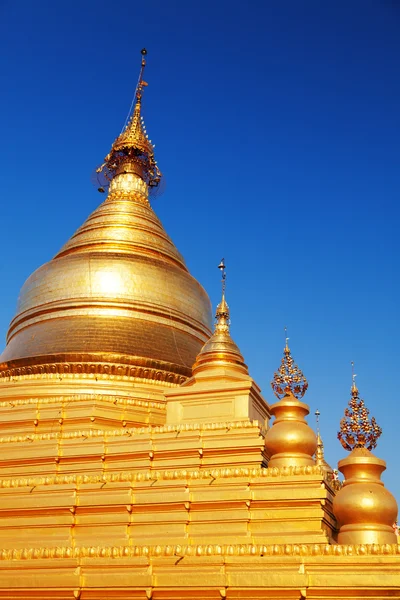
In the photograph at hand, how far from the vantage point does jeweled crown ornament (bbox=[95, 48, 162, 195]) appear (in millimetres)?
27484

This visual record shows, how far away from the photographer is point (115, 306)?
19641 mm

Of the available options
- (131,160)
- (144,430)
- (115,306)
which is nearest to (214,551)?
(144,430)

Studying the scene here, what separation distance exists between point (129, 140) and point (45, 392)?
45.0 feet

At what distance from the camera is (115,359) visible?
58.6 ft

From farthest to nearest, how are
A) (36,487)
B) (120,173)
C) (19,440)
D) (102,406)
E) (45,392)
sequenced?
(120,173), (45,392), (102,406), (19,440), (36,487)

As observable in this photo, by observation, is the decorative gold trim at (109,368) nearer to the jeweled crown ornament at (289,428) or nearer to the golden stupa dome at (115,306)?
the golden stupa dome at (115,306)

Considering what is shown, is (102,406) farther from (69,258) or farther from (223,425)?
(69,258)

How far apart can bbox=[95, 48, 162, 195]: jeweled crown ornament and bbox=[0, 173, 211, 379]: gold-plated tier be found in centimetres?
472

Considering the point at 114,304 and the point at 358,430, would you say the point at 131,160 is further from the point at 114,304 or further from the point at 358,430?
the point at 358,430

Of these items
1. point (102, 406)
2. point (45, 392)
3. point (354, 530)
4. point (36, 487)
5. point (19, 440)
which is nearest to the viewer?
point (354, 530)

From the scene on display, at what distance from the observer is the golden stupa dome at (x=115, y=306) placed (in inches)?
720

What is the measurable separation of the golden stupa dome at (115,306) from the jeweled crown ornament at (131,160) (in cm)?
358

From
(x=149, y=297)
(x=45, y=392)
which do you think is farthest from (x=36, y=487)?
(x=149, y=297)

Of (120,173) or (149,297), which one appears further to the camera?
(120,173)
